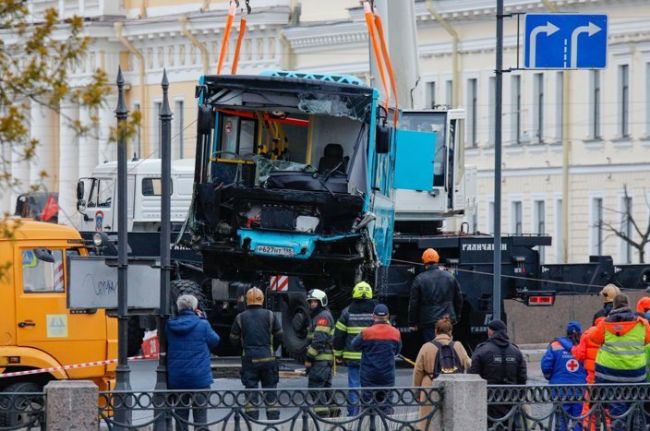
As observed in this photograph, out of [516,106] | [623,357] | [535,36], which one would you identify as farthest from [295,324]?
[516,106]

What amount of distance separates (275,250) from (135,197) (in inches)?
553

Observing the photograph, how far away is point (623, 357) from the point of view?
2114cm

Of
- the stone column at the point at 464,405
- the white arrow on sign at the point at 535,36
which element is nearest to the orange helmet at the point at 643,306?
the white arrow on sign at the point at 535,36

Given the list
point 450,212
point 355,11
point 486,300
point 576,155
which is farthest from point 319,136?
point 355,11

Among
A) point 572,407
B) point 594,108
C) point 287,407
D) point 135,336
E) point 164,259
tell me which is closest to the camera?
point 287,407

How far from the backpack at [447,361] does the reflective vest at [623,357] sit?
1362 mm

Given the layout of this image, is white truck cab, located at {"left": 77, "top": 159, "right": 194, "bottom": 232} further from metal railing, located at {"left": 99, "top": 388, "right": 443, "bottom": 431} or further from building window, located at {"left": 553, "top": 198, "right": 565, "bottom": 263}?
building window, located at {"left": 553, "top": 198, "right": 565, "bottom": 263}

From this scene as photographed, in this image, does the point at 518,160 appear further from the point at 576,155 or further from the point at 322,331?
the point at 322,331

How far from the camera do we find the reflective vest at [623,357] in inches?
832

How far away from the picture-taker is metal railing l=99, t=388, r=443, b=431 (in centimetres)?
1800

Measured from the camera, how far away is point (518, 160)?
218 ft

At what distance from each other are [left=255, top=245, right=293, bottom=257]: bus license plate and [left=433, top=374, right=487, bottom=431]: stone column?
10041 mm

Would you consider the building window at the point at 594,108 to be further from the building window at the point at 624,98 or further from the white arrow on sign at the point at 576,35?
the white arrow on sign at the point at 576,35

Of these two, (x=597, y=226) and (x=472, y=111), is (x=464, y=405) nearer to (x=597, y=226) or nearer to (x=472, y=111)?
(x=597, y=226)
